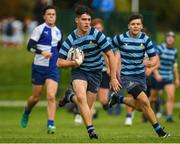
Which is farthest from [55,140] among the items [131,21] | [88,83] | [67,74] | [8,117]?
[67,74]

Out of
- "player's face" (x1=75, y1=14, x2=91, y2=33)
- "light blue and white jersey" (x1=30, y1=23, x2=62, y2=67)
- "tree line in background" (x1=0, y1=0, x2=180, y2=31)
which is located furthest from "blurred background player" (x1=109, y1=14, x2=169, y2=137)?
"tree line in background" (x1=0, y1=0, x2=180, y2=31)

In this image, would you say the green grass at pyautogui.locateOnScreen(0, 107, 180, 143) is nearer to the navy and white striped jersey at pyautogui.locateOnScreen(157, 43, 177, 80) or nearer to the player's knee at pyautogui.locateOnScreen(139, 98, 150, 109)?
the player's knee at pyautogui.locateOnScreen(139, 98, 150, 109)

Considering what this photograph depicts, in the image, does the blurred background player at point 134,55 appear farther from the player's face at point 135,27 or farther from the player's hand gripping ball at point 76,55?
the player's hand gripping ball at point 76,55

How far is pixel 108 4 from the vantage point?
101 feet

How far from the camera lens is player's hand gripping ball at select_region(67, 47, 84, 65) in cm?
1584

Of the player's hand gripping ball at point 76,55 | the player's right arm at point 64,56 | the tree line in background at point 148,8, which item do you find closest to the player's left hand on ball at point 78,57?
the player's hand gripping ball at point 76,55

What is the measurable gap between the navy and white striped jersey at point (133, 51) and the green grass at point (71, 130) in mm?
1207

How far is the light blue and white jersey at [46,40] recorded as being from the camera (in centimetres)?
1869

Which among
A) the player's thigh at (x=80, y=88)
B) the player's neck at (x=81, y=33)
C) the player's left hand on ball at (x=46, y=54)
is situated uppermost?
the player's neck at (x=81, y=33)

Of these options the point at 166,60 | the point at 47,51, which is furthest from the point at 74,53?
the point at 166,60

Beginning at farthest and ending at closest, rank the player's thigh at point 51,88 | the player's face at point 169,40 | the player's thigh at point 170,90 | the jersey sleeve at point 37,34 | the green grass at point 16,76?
1. the green grass at point 16,76
2. the player's thigh at point 170,90
3. the player's face at point 169,40
4. the jersey sleeve at point 37,34
5. the player's thigh at point 51,88

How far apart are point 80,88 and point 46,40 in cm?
294

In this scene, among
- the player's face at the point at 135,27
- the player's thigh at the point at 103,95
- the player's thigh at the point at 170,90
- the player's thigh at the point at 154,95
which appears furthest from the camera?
the player's thigh at the point at 154,95

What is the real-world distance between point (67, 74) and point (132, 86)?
17151mm
